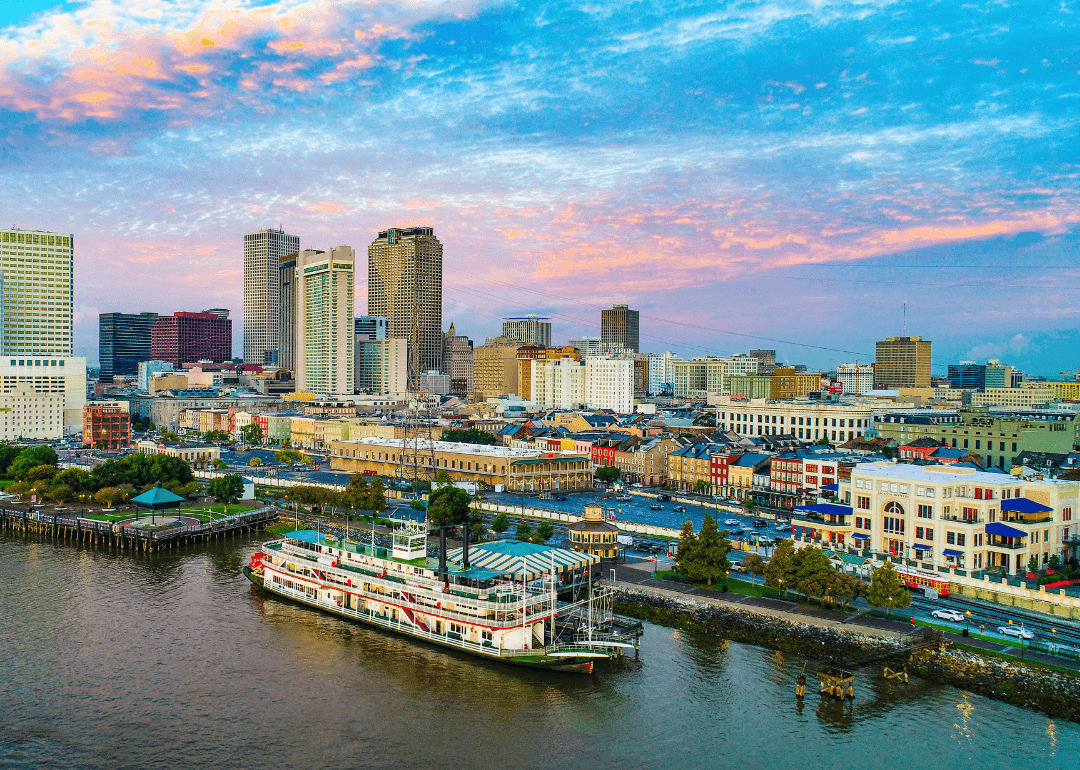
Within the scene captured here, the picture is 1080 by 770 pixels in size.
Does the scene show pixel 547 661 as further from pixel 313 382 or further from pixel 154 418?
pixel 313 382

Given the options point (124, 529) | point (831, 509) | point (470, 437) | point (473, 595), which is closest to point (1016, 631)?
point (831, 509)

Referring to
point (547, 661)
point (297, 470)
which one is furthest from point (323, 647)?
point (297, 470)

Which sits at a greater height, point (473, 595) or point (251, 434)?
point (251, 434)

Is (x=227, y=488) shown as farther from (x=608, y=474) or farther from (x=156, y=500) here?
(x=608, y=474)

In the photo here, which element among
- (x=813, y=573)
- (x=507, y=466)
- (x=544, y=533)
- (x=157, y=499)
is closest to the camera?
(x=813, y=573)

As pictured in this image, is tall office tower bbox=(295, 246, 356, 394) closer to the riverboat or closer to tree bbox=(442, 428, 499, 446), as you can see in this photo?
tree bbox=(442, 428, 499, 446)

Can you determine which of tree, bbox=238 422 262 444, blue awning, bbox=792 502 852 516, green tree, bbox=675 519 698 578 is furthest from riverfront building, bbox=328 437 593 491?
tree, bbox=238 422 262 444

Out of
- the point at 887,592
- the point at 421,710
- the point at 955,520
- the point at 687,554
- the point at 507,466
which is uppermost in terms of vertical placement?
the point at 955,520
